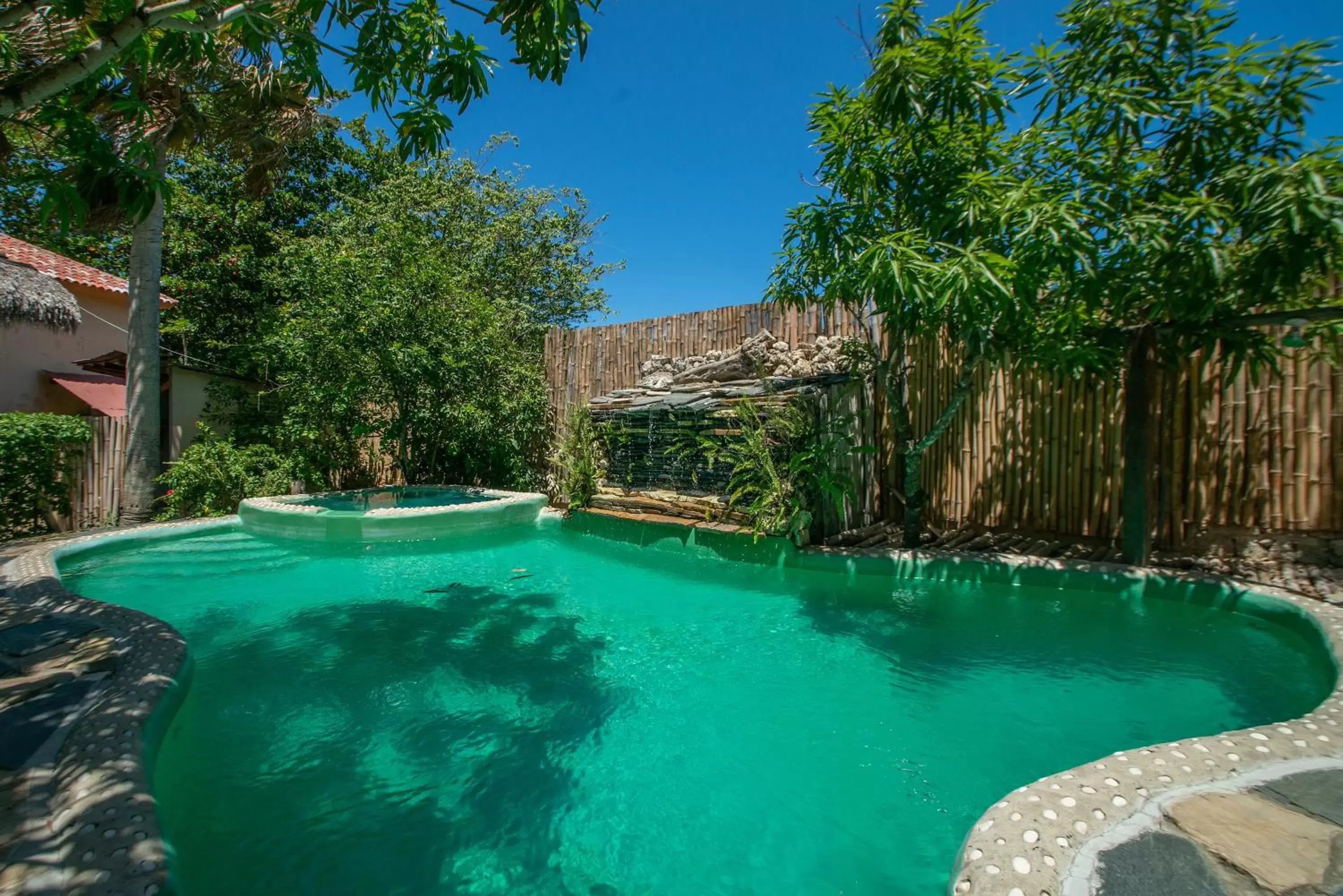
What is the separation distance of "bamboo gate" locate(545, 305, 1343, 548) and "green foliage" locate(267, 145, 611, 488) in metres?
4.43

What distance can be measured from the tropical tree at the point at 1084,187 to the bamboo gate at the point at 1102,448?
0.48 meters

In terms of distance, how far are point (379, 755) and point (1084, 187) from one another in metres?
5.36

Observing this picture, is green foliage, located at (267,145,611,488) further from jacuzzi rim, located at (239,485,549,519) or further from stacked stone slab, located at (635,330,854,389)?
stacked stone slab, located at (635,330,854,389)

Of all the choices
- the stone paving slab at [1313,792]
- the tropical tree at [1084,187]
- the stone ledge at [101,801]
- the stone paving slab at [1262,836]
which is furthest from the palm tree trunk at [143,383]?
A: the stone paving slab at [1313,792]

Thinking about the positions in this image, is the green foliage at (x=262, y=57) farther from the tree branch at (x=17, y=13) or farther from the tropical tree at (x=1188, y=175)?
the tropical tree at (x=1188, y=175)

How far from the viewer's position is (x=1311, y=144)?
138 inches

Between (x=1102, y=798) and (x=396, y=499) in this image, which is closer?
(x=1102, y=798)

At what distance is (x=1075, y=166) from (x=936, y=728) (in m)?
3.99

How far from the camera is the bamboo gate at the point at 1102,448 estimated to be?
438 centimetres

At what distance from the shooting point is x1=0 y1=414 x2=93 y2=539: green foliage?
6199mm

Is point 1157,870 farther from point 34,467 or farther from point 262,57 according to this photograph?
point 34,467

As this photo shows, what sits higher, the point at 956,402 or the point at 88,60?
the point at 88,60

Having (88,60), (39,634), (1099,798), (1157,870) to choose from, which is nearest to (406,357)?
(39,634)

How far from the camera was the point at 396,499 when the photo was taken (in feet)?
28.1
